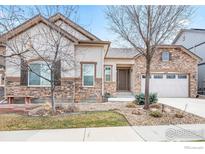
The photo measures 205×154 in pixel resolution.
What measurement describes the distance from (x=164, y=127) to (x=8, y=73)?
9329mm

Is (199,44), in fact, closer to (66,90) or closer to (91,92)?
(91,92)

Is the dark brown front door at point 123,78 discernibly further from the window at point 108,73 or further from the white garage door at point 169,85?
the white garage door at point 169,85

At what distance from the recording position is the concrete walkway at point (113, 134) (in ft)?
21.9

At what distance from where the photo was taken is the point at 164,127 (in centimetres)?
812

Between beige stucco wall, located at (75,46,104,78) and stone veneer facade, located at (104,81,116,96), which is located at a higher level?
beige stucco wall, located at (75,46,104,78)

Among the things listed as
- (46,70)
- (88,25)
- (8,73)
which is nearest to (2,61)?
(8,73)

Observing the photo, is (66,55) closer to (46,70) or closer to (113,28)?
(46,70)

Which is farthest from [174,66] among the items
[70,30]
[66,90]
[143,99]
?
[70,30]

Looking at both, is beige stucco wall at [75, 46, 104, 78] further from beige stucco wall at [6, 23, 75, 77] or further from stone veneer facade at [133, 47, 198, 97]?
stone veneer facade at [133, 47, 198, 97]

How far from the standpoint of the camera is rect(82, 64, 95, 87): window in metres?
14.5

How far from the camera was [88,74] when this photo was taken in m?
14.5

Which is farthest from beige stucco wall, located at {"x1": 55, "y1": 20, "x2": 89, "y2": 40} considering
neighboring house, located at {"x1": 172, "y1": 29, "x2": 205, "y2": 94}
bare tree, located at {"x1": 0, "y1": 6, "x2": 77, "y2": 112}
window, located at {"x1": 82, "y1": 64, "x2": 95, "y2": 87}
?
neighboring house, located at {"x1": 172, "y1": 29, "x2": 205, "y2": 94}

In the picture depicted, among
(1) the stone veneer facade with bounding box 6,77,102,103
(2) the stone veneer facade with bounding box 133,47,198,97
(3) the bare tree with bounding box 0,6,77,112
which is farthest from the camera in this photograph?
(2) the stone veneer facade with bounding box 133,47,198,97

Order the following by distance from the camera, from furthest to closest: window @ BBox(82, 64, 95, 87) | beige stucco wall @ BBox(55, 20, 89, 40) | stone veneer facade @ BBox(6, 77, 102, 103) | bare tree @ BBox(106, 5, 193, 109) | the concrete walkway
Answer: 1. window @ BBox(82, 64, 95, 87)
2. stone veneer facade @ BBox(6, 77, 102, 103)
3. beige stucco wall @ BBox(55, 20, 89, 40)
4. bare tree @ BBox(106, 5, 193, 109)
5. the concrete walkway
